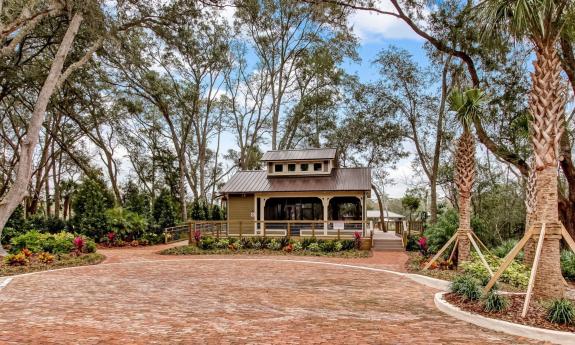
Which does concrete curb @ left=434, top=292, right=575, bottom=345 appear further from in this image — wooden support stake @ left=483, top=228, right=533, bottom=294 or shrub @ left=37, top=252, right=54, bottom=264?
shrub @ left=37, top=252, right=54, bottom=264

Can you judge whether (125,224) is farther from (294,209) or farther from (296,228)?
(294,209)

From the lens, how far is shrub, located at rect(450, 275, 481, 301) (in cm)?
735

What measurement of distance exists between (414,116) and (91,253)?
22.5 metres

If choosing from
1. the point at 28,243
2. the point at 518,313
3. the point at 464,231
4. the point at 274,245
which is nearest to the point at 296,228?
the point at 274,245

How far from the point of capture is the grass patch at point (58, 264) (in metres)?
12.3

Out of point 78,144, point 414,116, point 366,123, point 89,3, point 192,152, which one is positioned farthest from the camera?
point 192,152

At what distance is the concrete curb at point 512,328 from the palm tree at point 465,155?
4967 mm

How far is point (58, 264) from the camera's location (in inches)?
538

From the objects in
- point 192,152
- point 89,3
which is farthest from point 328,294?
point 192,152

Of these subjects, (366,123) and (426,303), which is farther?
(366,123)

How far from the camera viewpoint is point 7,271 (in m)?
12.2

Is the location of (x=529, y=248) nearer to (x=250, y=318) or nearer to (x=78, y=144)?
(x=250, y=318)

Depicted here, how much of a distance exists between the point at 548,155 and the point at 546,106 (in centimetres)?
94

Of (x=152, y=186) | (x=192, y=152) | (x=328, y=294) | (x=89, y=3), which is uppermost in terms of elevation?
(x=89, y=3)
